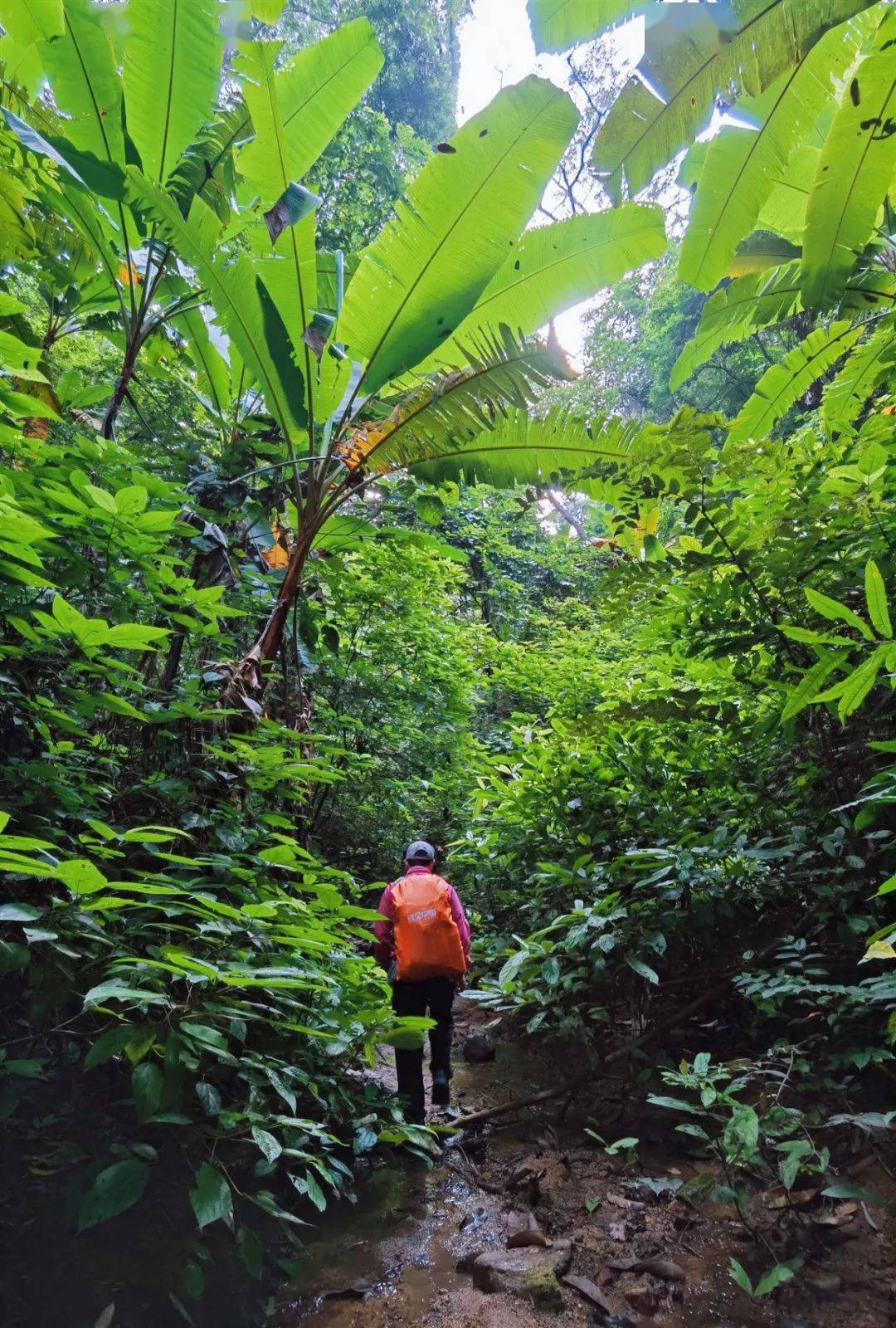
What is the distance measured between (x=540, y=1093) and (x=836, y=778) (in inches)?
78.7

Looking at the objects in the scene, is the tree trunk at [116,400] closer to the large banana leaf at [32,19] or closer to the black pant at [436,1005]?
the large banana leaf at [32,19]

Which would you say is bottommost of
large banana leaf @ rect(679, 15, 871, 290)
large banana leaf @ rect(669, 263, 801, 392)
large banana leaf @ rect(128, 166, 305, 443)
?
large banana leaf @ rect(679, 15, 871, 290)

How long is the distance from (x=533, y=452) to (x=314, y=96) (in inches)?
86.2

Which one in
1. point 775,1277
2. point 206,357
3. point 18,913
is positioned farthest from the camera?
point 206,357

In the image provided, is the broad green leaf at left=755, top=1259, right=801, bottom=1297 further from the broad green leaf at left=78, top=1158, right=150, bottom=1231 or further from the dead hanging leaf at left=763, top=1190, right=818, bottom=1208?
the broad green leaf at left=78, top=1158, right=150, bottom=1231

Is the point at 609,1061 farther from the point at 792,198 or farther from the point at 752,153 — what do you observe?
the point at 792,198

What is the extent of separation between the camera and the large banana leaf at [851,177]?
69.2 inches

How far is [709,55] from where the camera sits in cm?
168

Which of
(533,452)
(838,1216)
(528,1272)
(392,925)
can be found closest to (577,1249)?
(528,1272)

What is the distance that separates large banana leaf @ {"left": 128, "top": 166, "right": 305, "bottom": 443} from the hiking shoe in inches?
138

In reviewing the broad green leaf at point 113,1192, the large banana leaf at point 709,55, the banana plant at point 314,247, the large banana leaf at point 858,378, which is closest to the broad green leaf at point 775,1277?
the broad green leaf at point 113,1192

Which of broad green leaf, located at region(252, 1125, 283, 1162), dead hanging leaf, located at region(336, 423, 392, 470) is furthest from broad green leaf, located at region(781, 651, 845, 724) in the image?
dead hanging leaf, located at region(336, 423, 392, 470)

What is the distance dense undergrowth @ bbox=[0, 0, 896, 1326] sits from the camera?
174 centimetres

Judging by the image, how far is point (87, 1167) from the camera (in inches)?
68.4
